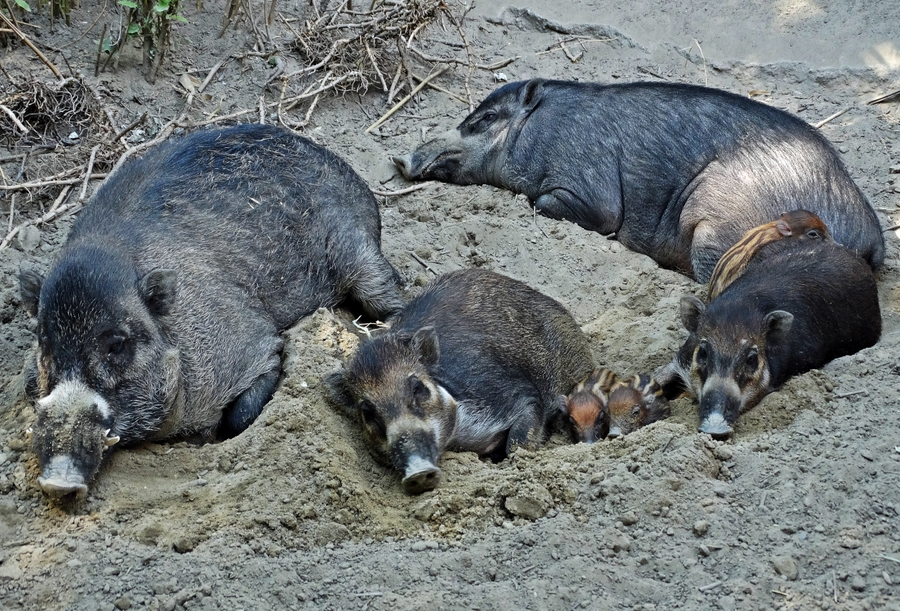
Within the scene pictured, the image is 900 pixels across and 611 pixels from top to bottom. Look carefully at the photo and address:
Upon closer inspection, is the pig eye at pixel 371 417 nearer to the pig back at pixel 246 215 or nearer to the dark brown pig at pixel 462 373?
the dark brown pig at pixel 462 373

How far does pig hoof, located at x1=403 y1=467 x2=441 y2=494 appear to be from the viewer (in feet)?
14.6

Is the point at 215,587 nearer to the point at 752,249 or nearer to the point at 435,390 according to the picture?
the point at 435,390

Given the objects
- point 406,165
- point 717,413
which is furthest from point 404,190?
point 717,413

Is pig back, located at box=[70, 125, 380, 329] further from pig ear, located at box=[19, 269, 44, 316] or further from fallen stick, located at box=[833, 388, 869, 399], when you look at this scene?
fallen stick, located at box=[833, 388, 869, 399]

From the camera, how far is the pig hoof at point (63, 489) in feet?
13.7

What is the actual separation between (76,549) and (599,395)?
8.89 ft

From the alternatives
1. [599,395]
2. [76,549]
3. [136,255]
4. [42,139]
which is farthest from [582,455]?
[42,139]

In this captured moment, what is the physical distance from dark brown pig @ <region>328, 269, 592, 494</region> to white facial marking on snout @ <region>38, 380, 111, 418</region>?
1112mm

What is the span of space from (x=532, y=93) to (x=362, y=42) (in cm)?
155

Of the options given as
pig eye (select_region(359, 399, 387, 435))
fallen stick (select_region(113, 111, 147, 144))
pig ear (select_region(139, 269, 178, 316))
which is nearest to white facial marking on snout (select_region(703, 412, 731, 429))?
pig eye (select_region(359, 399, 387, 435))

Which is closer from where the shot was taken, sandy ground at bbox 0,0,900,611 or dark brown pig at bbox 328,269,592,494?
sandy ground at bbox 0,0,900,611

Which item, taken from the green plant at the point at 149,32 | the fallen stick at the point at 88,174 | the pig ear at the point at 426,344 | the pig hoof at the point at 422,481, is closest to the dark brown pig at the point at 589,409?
the pig ear at the point at 426,344

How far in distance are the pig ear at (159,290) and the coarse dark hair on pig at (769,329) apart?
2.71 meters

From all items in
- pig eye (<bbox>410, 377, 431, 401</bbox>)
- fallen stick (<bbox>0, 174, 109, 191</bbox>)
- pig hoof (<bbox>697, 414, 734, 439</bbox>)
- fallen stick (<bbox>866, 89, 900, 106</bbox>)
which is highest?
fallen stick (<bbox>866, 89, 900, 106</bbox>)
